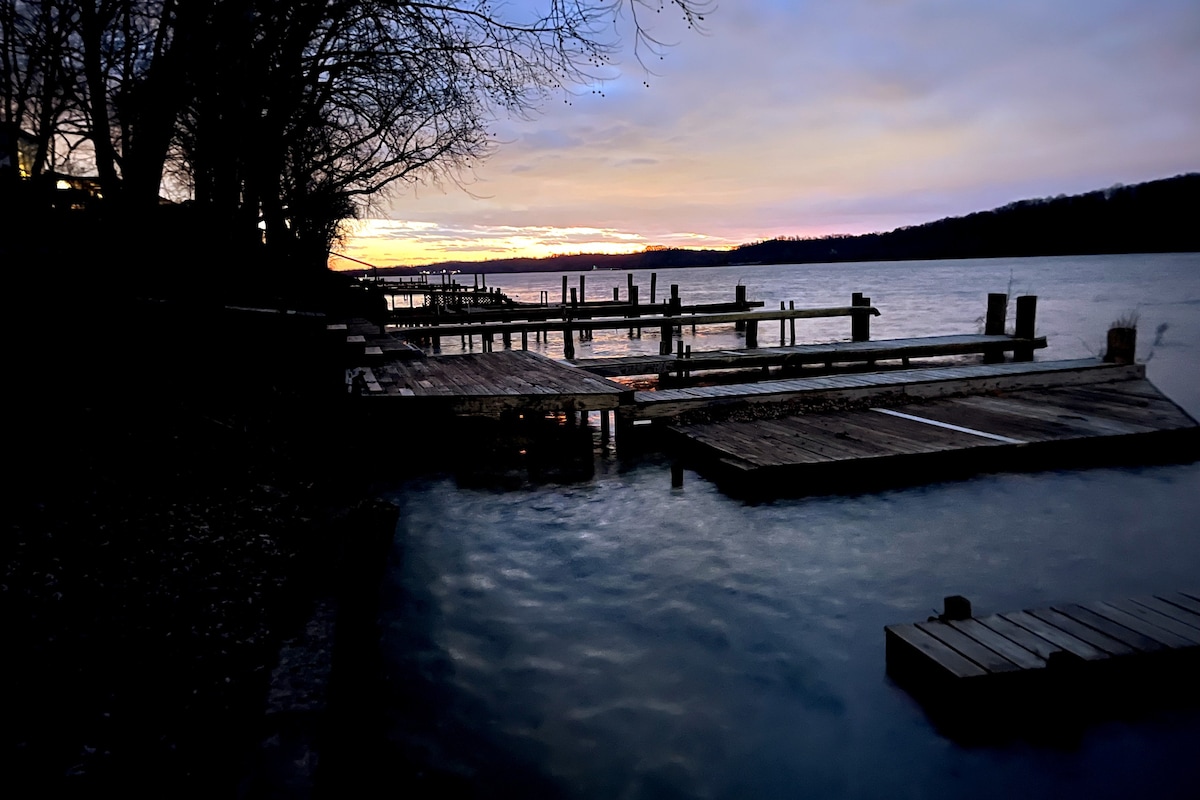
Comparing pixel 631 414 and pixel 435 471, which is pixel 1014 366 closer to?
pixel 631 414

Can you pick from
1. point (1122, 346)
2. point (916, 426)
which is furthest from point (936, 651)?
point (1122, 346)

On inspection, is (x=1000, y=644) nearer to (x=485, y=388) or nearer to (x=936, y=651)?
(x=936, y=651)

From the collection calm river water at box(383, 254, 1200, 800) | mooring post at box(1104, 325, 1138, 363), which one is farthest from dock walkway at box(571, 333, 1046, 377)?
calm river water at box(383, 254, 1200, 800)

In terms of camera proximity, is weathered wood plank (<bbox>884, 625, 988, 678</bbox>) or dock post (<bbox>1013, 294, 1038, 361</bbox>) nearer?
weathered wood plank (<bbox>884, 625, 988, 678</bbox>)

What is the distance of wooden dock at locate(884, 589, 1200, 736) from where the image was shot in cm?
443

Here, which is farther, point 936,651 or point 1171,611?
point 1171,611

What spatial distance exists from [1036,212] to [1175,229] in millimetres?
31041

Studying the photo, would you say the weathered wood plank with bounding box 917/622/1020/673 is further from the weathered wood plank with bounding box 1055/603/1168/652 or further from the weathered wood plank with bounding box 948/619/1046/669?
the weathered wood plank with bounding box 1055/603/1168/652

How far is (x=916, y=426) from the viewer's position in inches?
438

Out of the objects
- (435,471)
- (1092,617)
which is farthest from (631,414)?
(1092,617)

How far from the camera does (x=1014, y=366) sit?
46.1 ft

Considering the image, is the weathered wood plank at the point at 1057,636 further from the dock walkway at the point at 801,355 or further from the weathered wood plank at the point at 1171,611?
the dock walkway at the point at 801,355

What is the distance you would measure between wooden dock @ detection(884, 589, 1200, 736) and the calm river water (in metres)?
0.16

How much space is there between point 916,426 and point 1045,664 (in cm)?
712
